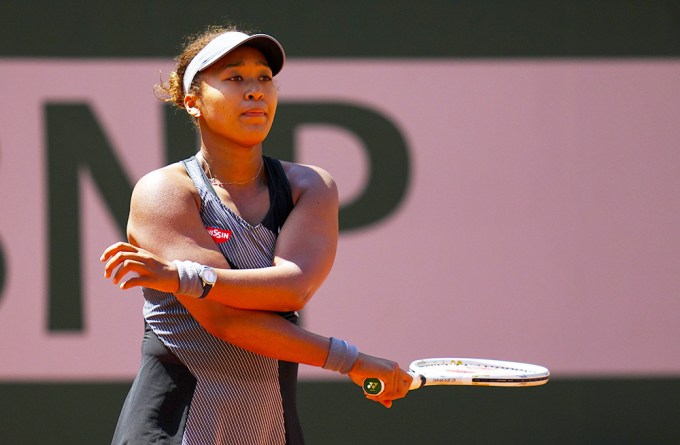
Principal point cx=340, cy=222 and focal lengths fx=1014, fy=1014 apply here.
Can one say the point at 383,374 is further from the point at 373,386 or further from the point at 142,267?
the point at 142,267

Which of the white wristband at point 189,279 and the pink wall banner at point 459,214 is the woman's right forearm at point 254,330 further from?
the pink wall banner at point 459,214

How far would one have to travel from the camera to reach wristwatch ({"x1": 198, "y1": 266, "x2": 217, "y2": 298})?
2109 mm

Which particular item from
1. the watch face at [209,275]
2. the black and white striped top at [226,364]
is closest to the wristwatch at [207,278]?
the watch face at [209,275]

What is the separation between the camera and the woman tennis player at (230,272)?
2.21 m

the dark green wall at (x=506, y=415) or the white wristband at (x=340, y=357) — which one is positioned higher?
the white wristband at (x=340, y=357)

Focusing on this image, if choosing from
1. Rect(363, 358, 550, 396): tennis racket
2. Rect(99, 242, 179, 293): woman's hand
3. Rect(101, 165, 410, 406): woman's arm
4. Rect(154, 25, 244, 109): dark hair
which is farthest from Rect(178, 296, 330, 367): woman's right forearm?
Rect(154, 25, 244, 109): dark hair

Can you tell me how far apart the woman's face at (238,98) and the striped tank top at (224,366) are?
123mm

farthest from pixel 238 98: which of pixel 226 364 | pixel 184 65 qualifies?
pixel 226 364

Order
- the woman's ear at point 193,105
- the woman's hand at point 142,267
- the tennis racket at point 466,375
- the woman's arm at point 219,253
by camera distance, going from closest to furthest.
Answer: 1. the woman's hand at point 142,267
2. the woman's arm at point 219,253
3. the woman's ear at point 193,105
4. the tennis racket at point 466,375

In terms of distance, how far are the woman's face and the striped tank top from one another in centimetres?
12

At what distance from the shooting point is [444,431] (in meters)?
5.11

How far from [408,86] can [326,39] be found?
1.56 feet

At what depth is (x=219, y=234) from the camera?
227 centimetres

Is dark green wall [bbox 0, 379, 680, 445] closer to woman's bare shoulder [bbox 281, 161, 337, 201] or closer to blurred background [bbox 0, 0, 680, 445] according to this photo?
blurred background [bbox 0, 0, 680, 445]
